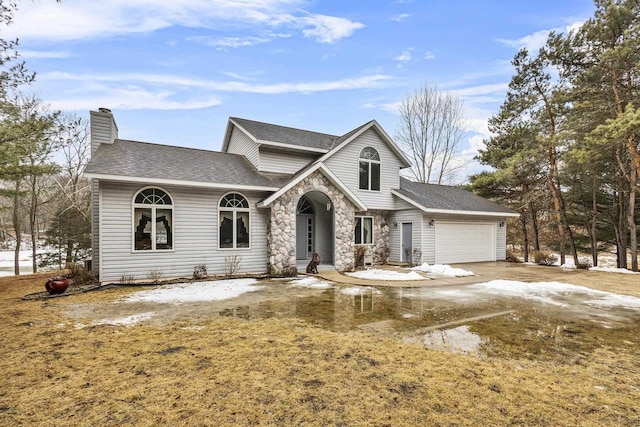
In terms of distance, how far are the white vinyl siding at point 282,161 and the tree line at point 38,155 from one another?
6423 millimetres

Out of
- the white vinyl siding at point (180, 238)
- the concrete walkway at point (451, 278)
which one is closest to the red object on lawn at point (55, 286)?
the white vinyl siding at point (180, 238)

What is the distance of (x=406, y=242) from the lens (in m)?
14.2

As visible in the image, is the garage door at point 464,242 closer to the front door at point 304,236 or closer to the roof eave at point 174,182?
the front door at point 304,236

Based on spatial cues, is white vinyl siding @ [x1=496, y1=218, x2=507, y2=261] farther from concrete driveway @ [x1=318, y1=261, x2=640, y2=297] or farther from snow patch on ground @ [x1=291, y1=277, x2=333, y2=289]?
snow patch on ground @ [x1=291, y1=277, x2=333, y2=289]

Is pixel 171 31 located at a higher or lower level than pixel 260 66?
lower

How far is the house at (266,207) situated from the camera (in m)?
9.13

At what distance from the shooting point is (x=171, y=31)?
12297mm

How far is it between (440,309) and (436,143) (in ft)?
65.0

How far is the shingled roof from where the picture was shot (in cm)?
1392

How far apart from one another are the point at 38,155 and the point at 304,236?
13559 millimetres

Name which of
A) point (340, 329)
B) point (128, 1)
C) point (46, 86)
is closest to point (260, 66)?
point (128, 1)

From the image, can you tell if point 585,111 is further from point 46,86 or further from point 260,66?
point 46,86

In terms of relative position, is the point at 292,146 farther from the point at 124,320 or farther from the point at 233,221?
the point at 124,320

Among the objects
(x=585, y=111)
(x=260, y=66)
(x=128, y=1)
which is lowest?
(x=585, y=111)
